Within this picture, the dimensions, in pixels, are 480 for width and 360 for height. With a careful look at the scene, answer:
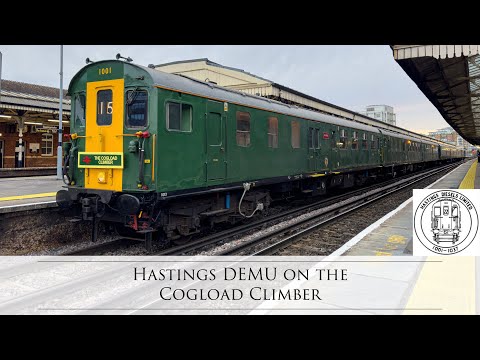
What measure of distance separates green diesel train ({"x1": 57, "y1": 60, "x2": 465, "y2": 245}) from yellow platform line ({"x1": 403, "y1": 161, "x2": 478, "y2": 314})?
187 inches

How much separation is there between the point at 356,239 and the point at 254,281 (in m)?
2.82

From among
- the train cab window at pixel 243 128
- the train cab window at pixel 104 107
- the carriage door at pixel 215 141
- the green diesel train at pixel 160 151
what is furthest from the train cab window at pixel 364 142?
the train cab window at pixel 104 107

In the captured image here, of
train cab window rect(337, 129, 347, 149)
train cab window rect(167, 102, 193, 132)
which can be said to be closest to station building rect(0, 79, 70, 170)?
train cab window rect(337, 129, 347, 149)

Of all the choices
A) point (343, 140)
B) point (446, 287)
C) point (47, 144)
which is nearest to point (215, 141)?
point (446, 287)

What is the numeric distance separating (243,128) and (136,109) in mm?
3220

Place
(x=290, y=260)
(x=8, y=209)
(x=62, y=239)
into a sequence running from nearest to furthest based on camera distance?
1. (x=290, y=260)
2. (x=8, y=209)
3. (x=62, y=239)

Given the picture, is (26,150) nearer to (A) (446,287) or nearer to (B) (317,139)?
(B) (317,139)

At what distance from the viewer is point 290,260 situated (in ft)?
25.1

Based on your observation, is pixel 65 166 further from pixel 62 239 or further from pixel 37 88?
pixel 37 88

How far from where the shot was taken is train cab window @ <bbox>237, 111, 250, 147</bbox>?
979 cm

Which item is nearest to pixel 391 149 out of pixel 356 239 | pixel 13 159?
pixel 356 239

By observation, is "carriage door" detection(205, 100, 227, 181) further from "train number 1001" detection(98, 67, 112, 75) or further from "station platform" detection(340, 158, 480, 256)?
"station platform" detection(340, 158, 480, 256)

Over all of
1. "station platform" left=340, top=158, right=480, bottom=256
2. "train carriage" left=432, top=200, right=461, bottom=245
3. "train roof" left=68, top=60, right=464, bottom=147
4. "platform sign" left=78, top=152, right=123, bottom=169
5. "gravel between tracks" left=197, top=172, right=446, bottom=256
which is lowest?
"gravel between tracks" left=197, top=172, right=446, bottom=256

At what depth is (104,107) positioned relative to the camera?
7965 millimetres
